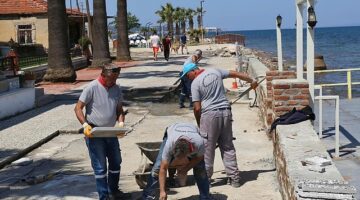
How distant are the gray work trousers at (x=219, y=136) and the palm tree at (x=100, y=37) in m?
20.9

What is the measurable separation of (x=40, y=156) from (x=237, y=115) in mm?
5140

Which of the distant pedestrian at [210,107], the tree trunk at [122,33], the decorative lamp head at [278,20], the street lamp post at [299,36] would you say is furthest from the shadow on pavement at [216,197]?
the tree trunk at [122,33]

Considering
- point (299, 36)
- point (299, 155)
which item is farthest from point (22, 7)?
point (299, 155)

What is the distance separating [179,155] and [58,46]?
15739 mm

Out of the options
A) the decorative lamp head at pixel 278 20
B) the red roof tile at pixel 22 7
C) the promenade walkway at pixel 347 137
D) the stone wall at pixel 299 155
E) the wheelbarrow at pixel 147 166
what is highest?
the red roof tile at pixel 22 7

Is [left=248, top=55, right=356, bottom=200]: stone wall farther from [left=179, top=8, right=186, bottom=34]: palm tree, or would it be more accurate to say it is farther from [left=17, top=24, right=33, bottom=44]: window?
[left=179, top=8, right=186, bottom=34]: palm tree

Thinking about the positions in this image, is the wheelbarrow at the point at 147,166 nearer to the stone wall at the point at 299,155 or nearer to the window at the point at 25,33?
the stone wall at the point at 299,155

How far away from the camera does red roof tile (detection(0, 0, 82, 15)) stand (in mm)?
33938

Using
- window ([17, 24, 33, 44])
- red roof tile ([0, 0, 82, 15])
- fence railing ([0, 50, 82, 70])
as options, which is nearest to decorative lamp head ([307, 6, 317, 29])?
fence railing ([0, 50, 82, 70])

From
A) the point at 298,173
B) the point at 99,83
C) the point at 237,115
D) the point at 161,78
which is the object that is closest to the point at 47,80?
the point at 161,78

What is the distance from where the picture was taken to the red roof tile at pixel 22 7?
111 feet

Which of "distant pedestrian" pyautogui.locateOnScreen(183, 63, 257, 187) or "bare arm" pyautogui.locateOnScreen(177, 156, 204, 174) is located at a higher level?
"distant pedestrian" pyautogui.locateOnScreen(183, 63, 257, 187)

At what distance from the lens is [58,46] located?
20484 millimetres

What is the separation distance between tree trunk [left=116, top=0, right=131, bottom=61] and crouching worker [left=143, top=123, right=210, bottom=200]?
1075 inches
